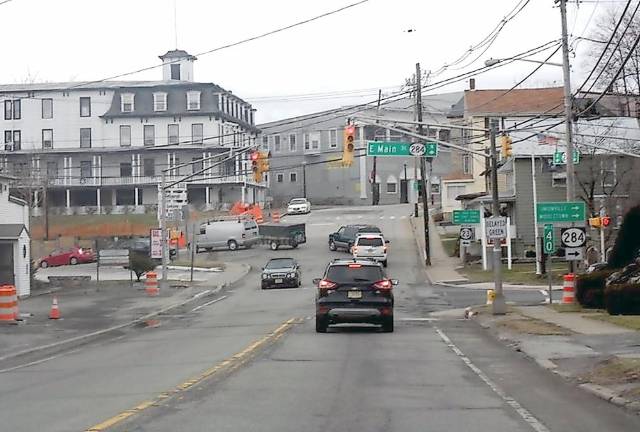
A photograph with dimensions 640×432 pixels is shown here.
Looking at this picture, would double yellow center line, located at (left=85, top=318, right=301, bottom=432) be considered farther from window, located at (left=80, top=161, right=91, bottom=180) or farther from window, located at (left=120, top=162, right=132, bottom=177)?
window, located at (left=80, top=161, right=91, bottom=180)

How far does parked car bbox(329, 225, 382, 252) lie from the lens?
66.0 m

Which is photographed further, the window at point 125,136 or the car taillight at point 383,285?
the window at point 125,136

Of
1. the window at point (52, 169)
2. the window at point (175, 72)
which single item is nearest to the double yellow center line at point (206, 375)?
the window at point (52, 169)

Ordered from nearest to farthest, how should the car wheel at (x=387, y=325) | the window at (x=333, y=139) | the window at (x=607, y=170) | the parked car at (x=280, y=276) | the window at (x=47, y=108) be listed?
the car wheel at (x=387, y=325) → the parked car at (x=280, y=276) → the window at (x=607, y=170) → the window at (x=47, y=108) → the window at (x=333, y=139)

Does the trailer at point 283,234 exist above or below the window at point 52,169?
below

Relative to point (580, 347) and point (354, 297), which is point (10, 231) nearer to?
point (354, 297)

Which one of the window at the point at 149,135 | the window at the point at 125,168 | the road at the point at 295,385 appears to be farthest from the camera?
the window at the point at 125,168

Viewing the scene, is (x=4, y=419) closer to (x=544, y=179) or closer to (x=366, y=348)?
(x=366, y=348)

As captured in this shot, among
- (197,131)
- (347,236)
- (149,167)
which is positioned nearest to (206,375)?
(347,236)

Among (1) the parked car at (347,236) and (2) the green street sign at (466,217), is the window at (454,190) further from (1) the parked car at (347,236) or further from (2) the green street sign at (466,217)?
(2) the green street sign at (466,217)

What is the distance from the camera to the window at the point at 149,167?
305ft

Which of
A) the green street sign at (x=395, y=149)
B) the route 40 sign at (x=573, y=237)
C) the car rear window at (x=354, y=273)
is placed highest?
the green street sign at (x=395, y=149)

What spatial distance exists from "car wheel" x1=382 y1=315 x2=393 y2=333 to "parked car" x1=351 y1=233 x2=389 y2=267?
3310cm

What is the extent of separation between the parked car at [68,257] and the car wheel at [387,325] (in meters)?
48.9
